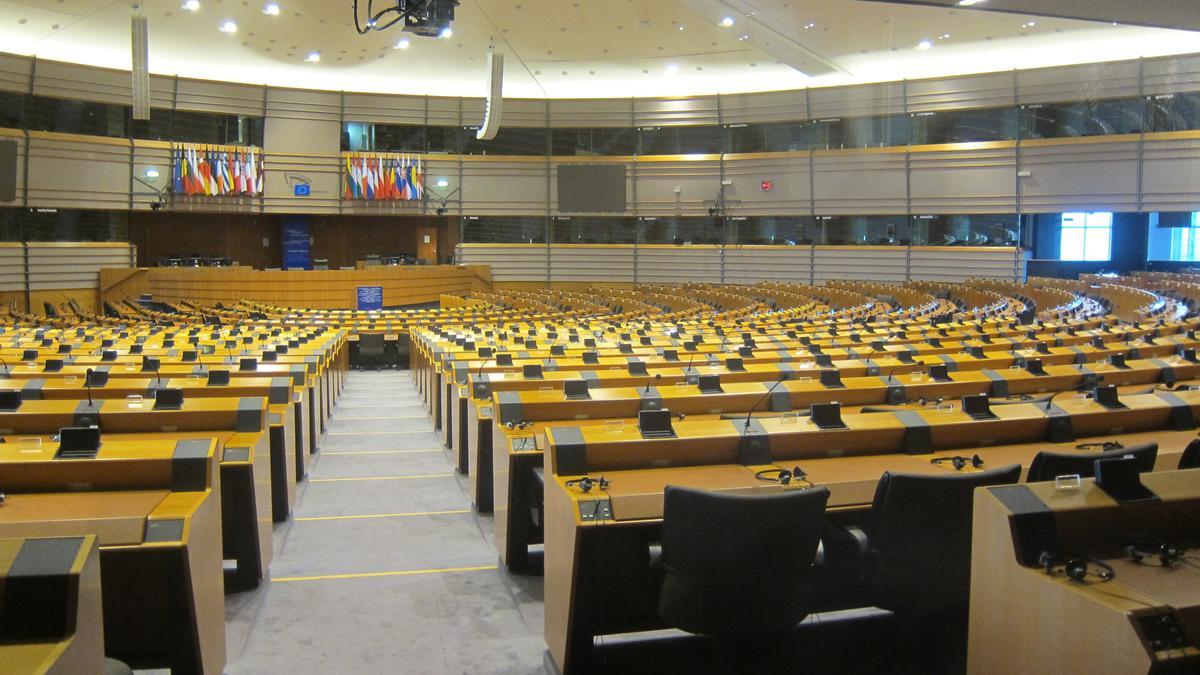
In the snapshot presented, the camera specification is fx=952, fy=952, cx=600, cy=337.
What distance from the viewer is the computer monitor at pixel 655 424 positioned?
4484mm

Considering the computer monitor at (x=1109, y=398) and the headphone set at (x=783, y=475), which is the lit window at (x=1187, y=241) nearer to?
the computer monitor at (x=1109, y=398)

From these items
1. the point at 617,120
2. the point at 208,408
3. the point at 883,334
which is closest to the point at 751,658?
the point at 208,408

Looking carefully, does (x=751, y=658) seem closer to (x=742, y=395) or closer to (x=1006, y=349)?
(x=742, y=395)

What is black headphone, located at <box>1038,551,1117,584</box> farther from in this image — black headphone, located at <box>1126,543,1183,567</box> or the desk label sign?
the desk label sign

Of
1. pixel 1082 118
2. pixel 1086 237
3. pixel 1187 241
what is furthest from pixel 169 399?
pixel 1187 241

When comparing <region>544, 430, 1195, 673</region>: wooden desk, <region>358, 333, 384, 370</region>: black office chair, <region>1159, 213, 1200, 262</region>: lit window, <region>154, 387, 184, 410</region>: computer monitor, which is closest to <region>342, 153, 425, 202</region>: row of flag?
<region>358, 333, 384, 370</region>: black office chair

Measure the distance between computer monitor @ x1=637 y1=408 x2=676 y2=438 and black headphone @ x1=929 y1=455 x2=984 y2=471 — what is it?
4.15ft

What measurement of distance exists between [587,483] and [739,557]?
2.87ft

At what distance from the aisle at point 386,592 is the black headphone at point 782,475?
126cm

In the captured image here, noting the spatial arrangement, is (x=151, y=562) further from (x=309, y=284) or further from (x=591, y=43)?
(x=309, y=284)

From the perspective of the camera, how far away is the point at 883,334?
11461 millimetres

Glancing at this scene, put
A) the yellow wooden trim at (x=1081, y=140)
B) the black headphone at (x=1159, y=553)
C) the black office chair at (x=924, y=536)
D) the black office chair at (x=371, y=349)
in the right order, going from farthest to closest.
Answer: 1. the yellow wooden trim at (x=1081, y=140)
2. the black office chair at (x=371, y=349)
3. the black office chair at (x=924, y=536)
4. the black headphone at (x=1159, y=553)

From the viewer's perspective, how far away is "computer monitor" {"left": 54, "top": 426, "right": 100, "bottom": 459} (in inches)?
158

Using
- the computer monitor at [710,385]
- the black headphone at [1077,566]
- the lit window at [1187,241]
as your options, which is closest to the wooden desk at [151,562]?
the black headphone at [1077,566]
